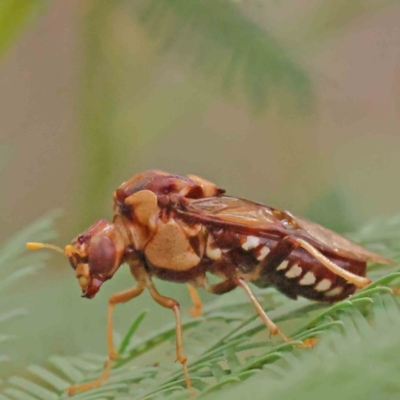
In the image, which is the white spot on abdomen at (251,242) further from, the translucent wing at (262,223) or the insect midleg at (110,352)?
the insect midleg at (110,352)

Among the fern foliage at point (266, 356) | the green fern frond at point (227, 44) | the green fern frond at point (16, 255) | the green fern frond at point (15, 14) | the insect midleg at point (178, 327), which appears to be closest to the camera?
the fern foliage at point (266, 356)

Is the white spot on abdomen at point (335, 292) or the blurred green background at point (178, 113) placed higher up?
the blurred green background at point (178, 113)

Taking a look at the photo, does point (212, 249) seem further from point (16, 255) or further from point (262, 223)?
point (16, 255)

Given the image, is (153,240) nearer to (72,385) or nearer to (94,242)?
(94,242)

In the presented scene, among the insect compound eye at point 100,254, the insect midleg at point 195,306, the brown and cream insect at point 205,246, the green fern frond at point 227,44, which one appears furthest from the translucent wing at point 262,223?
the green fern frond at point 227,44

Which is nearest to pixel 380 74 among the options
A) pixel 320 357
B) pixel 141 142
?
pixel 141 142

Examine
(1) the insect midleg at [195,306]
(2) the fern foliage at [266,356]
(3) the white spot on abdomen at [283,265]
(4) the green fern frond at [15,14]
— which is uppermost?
(4) the green fern frond at [15,14]

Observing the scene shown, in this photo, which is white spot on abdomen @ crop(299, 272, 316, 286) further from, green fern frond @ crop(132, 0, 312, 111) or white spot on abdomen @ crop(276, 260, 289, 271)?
green fern frond @ crop(132, 0, 312, 111)

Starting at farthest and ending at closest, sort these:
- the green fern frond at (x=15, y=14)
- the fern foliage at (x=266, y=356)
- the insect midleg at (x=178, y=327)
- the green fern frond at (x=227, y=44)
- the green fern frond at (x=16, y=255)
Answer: the green fern frond at (x=227, y=44) < the green fern frond at (x=15, y=14) < the green fern frond at (x=16, y=255) < the insect midleg at (x=178, y=327) < the fern foliage at (x=266, y=356)
